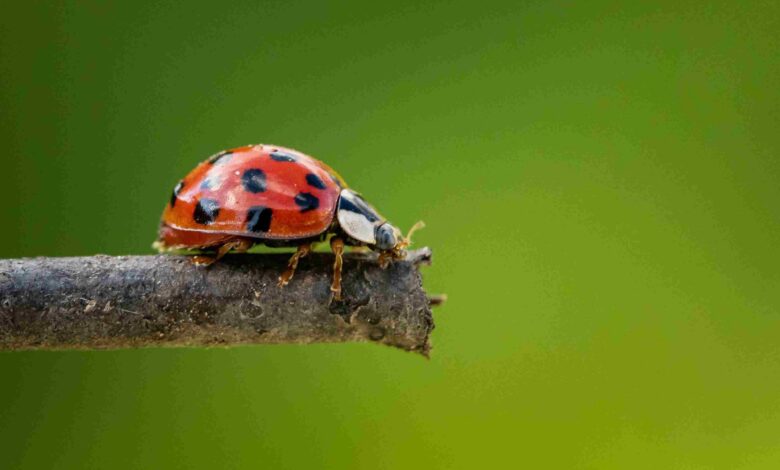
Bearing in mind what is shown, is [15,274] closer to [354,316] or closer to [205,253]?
[205,253]

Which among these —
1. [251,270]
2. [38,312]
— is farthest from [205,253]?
[38,312]

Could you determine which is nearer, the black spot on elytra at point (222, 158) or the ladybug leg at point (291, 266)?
the ladybug leg at point (291, 266)

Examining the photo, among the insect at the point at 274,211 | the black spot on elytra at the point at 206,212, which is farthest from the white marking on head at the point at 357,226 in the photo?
the black spot on elytra at the point at 206,212

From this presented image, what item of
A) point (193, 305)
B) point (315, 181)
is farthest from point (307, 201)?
point (193, 305)

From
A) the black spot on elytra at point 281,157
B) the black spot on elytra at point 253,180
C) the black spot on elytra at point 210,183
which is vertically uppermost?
the black spot on elytra at point 281,157

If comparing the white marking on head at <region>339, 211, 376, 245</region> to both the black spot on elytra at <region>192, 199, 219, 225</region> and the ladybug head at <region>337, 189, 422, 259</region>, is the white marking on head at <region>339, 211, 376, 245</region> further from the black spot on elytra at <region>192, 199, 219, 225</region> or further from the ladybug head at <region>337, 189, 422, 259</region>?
the black spot on elytra at <region>192, 199, 219, 225</region>

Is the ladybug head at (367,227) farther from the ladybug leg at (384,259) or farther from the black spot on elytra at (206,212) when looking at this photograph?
the black spot on elytra at (206,212)

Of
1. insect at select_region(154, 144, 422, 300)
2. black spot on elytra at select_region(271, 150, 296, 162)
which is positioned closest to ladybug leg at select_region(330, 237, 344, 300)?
insect at select_region(154, 144, 422, 300)
